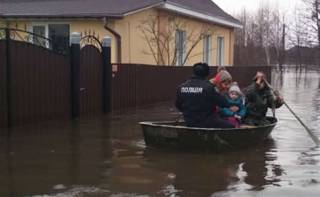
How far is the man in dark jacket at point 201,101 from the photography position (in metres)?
10.1

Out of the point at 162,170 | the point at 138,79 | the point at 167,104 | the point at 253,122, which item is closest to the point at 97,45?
the point at 138,79

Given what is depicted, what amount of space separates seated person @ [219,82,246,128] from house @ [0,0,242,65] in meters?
10.2

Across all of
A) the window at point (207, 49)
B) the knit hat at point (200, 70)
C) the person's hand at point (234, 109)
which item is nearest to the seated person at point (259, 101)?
the person's hand at point (234, 109)

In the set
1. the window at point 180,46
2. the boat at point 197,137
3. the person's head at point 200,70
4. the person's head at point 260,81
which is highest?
the window at point 180,46

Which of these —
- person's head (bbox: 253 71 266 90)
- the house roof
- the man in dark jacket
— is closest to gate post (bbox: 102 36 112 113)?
the house roof

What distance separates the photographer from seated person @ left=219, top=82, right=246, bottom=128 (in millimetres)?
11094

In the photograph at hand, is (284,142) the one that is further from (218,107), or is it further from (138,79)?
(138,79)

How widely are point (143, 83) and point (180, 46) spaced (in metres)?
8.34

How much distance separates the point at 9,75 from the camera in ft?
42.9

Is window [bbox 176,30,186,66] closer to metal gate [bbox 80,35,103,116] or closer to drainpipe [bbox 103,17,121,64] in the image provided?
drainpipe [bbox 103,17,121,64]

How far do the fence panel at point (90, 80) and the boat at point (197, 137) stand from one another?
5.38 m

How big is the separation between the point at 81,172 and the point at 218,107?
9.79ft

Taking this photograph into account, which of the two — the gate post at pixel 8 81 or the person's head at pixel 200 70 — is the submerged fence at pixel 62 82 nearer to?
the gate post at pixel 8 81

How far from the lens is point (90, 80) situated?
1619 centimetres
